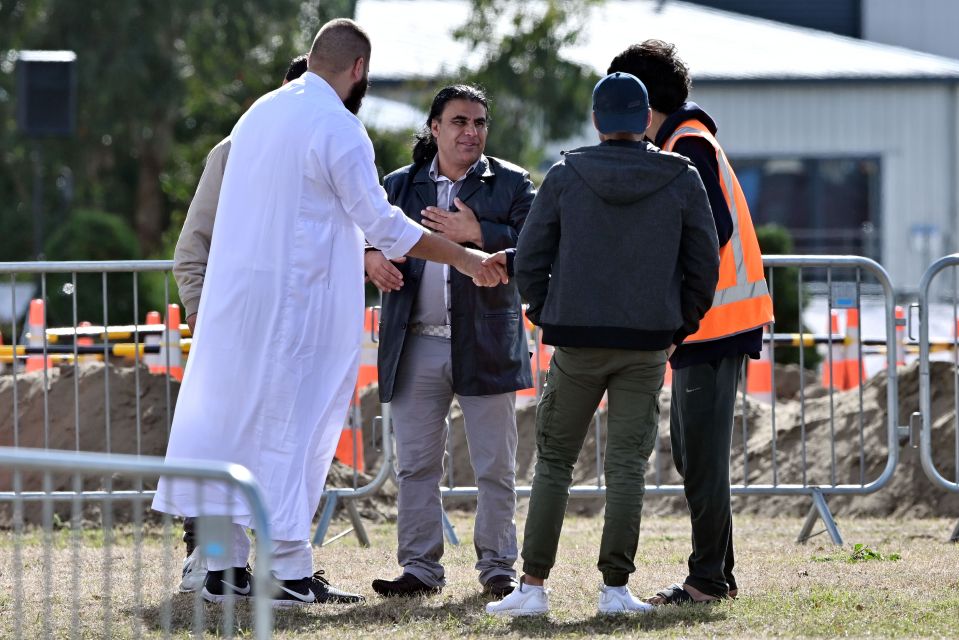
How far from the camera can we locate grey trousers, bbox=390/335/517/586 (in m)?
6.11

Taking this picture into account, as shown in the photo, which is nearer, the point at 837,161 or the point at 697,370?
the point at 697,370

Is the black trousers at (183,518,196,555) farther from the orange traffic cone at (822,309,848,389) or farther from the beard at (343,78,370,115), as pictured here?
the orange traffic cone at (822,309,848,389)

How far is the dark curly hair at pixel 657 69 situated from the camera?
5578 mm

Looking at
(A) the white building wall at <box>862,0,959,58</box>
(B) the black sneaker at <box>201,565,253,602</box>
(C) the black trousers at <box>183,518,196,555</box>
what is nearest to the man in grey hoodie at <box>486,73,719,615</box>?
(B) the black sneaker at <box>201,565,253,602</box>

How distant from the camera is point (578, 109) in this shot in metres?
24.6

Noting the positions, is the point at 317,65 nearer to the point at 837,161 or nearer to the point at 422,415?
the point at 422,415

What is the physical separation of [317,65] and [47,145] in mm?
22552

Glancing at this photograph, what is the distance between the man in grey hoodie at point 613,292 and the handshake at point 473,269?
0.42 meters

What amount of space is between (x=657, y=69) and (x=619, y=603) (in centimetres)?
194

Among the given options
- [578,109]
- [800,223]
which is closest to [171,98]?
[578,109]

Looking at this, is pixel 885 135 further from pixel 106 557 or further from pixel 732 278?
pixel 106 557

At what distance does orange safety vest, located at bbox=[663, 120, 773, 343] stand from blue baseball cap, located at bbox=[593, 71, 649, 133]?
33cm

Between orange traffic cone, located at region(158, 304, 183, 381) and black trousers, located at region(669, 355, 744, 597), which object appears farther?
orange traffic cone, located at region(158, 304, 183, 381)

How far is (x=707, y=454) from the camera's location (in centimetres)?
558
